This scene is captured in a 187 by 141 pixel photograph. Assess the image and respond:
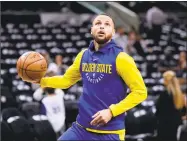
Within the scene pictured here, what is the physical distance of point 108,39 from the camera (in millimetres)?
3975

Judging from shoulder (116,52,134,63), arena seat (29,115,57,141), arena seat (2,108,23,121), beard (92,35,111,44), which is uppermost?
beard (92,35,111,44)

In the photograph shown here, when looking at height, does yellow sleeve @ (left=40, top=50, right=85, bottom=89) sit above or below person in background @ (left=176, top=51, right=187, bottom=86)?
above

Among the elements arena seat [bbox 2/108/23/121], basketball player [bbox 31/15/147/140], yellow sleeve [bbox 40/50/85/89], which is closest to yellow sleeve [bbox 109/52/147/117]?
basketball player [bbox 31/15/147/140]

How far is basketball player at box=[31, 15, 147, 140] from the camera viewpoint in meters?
3.81

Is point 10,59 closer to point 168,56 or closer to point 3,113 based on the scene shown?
point 168,56

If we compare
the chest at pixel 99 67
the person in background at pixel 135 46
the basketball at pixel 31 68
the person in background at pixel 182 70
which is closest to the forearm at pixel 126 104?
the chest at pixel 99 67

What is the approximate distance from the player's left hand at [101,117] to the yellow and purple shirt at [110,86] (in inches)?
1.8

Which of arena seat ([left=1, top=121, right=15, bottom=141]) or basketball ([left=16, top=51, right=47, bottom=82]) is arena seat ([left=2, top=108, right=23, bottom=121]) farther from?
basketball ([left=16, top=51, right=47, bottom=82])

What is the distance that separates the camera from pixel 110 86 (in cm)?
391

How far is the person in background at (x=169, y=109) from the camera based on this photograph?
24.1ft

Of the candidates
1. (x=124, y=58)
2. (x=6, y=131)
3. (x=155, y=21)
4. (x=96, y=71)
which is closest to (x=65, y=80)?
(x=96, y=71)

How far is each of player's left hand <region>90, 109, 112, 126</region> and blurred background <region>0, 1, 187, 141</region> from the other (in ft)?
10.2

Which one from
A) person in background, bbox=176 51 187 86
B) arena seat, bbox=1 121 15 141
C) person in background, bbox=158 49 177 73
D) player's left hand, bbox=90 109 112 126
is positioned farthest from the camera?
person in background, bbox=158 49 177 73

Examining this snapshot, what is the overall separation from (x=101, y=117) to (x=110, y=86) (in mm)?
294
